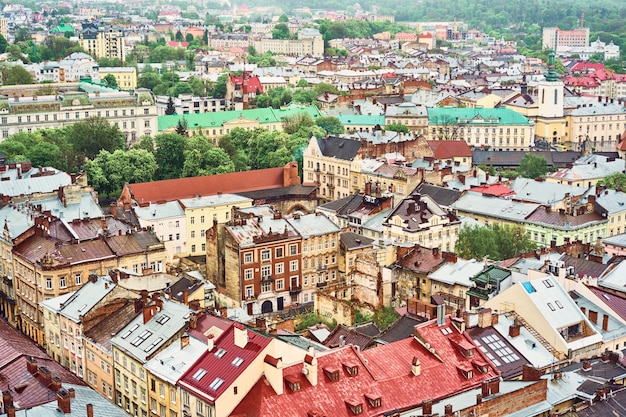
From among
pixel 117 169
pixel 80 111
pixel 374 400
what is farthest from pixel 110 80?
pixel 374 400

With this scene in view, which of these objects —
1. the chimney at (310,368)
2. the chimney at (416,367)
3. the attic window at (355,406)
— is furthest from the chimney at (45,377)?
the chimney at (416,367)

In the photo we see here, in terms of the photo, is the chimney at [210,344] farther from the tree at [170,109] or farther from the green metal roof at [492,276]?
the tree at [170,109]

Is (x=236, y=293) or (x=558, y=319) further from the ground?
(x=558, y=319)

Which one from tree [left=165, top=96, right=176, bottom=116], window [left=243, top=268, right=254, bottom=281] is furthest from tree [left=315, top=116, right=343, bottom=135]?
window [left=243, top=268, right=254, bottom=281]

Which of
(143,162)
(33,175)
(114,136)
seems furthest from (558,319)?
(114,136)

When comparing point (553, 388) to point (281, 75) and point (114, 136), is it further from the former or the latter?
point (281, 75)

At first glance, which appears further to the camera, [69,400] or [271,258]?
[271,258]

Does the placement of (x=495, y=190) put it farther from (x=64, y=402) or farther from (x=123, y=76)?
(x=123, y=76)
